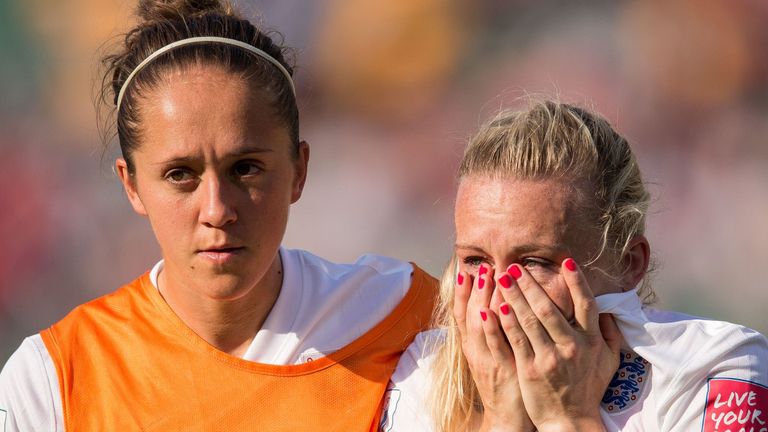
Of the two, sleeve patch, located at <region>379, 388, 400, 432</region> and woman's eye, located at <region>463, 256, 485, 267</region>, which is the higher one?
woman's eye, located at <region>463, 256, 485, 267</region>

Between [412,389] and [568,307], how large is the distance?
1.68ft

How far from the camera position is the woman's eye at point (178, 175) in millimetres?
2496

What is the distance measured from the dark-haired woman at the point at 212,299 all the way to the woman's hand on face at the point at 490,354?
0.37 m

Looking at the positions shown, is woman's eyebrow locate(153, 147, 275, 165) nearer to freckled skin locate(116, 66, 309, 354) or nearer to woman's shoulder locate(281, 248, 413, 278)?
freckled skin locate(116, 66, 309, 354)

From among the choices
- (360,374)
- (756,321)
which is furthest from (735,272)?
(360,374)

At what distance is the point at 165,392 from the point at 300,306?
0.42 metres

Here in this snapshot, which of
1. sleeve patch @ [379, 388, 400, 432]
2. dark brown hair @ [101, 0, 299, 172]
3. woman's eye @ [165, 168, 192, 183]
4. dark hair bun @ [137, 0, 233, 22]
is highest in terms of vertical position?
dark hair bun @ [137, 0, 233, 22]

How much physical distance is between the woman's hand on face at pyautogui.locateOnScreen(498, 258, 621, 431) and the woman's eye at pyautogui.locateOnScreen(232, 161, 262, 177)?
681 mm

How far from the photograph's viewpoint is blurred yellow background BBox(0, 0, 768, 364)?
4.90 meters

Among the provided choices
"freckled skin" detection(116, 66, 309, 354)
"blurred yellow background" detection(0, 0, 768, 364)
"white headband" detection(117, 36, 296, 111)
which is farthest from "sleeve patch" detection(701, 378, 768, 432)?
"blurred yellow background" detection(0, 0, 768, 364)

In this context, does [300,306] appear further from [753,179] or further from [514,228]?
[753,179]

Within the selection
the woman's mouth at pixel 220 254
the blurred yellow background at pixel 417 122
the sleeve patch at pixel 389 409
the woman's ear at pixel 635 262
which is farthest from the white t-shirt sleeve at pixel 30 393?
the blurred yellow background at pixel 417 122

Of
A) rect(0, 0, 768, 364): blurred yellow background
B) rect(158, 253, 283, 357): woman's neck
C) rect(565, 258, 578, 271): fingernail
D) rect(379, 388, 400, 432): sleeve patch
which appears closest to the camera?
rect(565, 258, 578, 271): fingernail

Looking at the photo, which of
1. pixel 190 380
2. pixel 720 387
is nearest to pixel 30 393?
pixel 190 380
